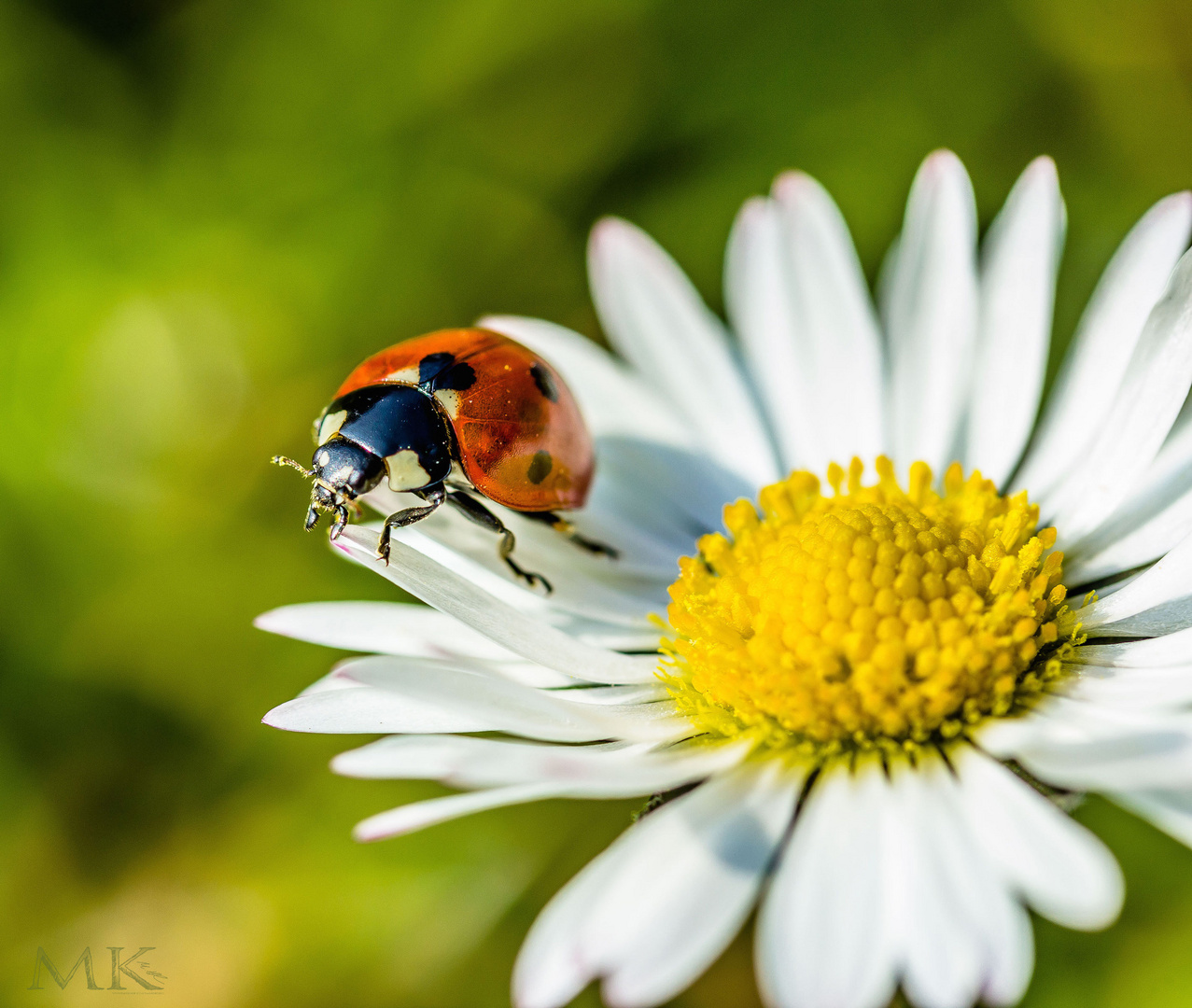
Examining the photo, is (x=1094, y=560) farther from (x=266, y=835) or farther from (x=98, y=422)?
(x=98, y=422)

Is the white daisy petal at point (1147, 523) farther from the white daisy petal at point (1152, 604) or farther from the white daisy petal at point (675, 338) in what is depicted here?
the white daisy petal at point (675, 338)

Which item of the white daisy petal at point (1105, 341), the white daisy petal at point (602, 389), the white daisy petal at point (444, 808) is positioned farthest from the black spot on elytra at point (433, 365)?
the white daisy petal at point (1105, 341)

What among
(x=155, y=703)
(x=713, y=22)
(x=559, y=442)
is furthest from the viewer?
(x=713, y=22)

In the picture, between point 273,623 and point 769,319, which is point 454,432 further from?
point 769,319

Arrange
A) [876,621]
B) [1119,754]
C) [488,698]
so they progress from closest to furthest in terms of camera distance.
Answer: [1119,754] < [488,698] < [876,621]

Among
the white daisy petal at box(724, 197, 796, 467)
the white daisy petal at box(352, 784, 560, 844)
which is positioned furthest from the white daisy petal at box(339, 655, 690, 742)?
the white daisy petal at box(724, 197, 796, 467)

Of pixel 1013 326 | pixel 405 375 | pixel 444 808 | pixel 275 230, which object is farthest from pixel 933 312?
pixel 275 230

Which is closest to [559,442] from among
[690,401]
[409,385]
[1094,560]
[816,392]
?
[409,385]
